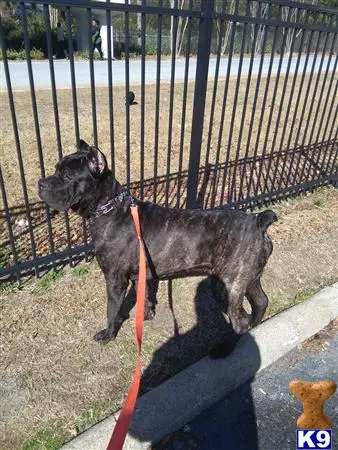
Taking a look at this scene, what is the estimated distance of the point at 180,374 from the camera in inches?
118

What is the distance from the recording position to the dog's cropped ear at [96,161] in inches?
109

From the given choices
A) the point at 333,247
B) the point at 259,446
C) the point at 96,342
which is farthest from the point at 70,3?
the point at 333,247

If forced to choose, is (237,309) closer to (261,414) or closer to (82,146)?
(261,414)

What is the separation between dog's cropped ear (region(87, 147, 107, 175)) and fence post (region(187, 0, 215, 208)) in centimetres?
183

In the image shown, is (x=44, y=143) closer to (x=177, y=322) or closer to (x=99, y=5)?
(x=99, y=5)

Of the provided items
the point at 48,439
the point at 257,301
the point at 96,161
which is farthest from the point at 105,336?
the point at 96,161

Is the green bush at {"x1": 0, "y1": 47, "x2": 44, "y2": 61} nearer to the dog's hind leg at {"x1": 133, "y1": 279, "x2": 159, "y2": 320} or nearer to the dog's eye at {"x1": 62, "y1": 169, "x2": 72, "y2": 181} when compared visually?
the dog's hind leg at {"x1": 133, "y1": 279, "x2": 159, "y2": 320}

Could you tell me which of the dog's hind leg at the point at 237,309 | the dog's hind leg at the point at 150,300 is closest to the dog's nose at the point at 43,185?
the dog's hind leg at the point at 150,300

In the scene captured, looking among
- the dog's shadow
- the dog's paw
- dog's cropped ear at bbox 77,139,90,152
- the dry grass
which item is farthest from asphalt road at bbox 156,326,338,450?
the dry grass

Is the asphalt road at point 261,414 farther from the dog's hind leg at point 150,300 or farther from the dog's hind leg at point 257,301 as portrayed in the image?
the dog's hind leg at point 150,300

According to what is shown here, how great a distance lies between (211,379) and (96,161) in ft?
6.31

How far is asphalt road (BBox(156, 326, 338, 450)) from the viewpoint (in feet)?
8.66

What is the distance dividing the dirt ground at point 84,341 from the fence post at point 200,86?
1279 mm

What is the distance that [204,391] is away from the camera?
9.51 ft
